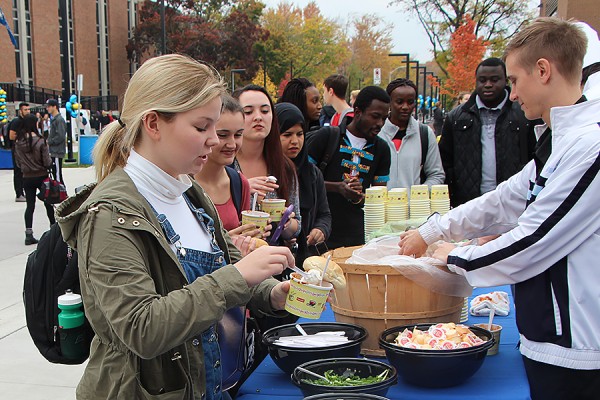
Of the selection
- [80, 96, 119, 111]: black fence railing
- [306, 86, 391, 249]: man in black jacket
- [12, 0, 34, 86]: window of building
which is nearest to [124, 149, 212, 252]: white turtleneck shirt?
[306, 86, 391, 249]: man in black jacket

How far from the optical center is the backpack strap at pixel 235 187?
3.36 m

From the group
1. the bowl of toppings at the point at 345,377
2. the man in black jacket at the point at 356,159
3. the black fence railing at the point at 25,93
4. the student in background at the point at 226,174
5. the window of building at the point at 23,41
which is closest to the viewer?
the bowl of toppings at the point at 345,377

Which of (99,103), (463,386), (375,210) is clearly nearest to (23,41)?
(99,103)

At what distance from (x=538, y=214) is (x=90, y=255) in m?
1.59

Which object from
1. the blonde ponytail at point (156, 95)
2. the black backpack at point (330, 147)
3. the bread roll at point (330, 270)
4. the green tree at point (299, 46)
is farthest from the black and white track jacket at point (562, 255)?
the green tree at point (299, 46)

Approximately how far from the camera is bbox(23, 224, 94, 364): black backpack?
224cm

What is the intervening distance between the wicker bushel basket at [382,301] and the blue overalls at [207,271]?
0.89 m

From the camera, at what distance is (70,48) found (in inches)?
1983

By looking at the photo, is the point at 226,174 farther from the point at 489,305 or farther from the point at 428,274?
the point at 489,305

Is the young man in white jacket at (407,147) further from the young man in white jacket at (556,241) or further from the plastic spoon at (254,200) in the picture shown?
the young man in white jacket at (556,241)

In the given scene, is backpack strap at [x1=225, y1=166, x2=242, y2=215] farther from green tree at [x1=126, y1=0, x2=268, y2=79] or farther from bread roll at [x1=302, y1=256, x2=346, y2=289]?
green tree at [x1=126, y1=0, x2=268, y2=79]

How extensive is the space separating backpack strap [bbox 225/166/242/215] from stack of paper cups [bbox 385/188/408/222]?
4.27 ft

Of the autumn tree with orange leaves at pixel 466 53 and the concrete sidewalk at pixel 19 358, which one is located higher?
the autumn tree with orange leaves at pixel 466 53

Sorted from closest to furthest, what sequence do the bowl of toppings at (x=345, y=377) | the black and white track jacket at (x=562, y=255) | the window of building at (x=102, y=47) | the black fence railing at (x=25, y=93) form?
the bowl of toppings at (x=345, y=377) < the black and white track jacket at (x=562, y=255) < the black fence railing at (x=25, y=93) < the window of building at (x=102, y=47)
